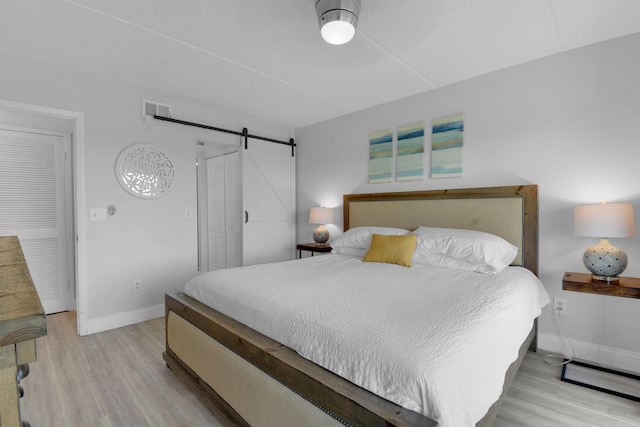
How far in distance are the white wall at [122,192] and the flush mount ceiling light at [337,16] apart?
216cm

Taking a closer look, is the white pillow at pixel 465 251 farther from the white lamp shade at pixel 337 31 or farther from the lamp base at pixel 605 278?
the white lamp shade at pixel 337 31

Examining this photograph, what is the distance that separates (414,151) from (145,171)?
2808 millimetres

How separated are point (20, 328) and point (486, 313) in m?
1.66

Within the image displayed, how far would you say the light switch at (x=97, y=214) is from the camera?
116 inches

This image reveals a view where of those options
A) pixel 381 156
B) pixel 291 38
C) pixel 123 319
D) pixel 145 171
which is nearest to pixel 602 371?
pixel 381 156

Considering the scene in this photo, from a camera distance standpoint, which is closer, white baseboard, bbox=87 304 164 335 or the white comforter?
the white comforter

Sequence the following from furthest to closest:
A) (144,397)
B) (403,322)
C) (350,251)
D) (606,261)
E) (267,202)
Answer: (267,202)
(350,251)
(606,261)
(144,397)
(403,322)

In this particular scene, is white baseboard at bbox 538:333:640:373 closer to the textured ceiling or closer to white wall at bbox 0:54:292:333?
the textured ceiling

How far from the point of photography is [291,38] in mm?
2209

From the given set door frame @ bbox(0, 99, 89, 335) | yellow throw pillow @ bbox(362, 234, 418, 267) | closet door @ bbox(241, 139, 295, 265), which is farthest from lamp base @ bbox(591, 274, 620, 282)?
door frame @ bbox(0, 99, 89, 335)

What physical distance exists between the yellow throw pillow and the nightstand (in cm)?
105

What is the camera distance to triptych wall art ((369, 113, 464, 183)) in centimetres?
305

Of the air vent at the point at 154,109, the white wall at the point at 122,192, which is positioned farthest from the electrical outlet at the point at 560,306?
the air vent at the point at 154,109

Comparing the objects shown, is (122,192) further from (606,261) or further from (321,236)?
(606,261)
